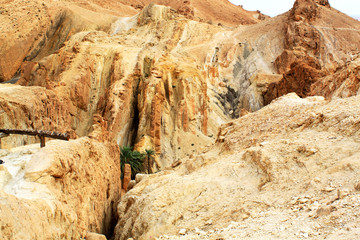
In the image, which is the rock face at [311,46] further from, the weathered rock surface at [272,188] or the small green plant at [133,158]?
the weathered rock surface at [272,188]

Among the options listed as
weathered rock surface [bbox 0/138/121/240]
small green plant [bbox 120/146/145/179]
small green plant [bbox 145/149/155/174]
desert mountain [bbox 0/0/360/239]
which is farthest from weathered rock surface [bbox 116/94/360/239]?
small green plant [bbox 145/149/155/174]

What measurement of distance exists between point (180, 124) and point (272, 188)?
2769cm

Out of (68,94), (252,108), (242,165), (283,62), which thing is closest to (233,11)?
(283,62)

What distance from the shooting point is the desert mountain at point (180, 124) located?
7.47 meters

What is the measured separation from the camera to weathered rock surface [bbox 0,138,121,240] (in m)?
6.57

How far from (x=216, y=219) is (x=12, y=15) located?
56306 millimetres

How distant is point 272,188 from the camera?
8.02 meters

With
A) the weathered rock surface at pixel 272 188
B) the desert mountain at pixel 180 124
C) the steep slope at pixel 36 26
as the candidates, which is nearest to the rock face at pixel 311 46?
the desert mountain at pixel 180 124

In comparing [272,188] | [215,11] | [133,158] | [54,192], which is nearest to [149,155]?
[133,158]

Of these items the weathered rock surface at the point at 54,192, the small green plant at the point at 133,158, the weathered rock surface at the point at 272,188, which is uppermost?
the weathered rock surface at the point at 272,188

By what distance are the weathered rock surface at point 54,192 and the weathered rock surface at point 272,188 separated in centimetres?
146

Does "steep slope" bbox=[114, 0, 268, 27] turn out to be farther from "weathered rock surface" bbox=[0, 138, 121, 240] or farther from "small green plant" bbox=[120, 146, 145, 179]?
"weathered rock surface" bbox=[0, 138, 121, 240]

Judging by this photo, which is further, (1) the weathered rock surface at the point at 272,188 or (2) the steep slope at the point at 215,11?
(2) the steep slope at the point at 215,11

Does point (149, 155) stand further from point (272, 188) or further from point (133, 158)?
point (272, 188)
